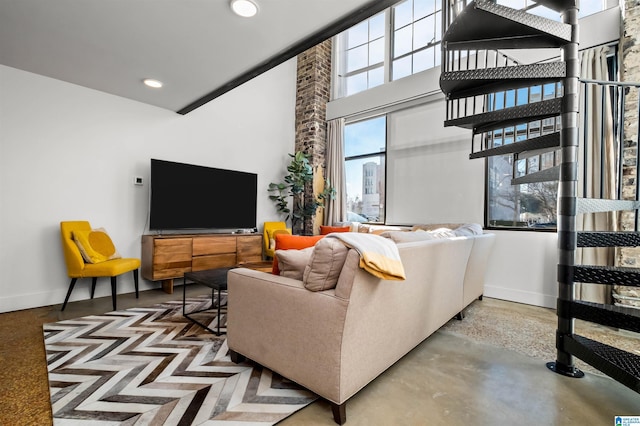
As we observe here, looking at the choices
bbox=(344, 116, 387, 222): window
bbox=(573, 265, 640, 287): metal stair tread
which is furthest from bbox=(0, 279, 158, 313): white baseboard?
bbox=(573, 265, 640, 287): metal stair tread

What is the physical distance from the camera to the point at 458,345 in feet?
7.13

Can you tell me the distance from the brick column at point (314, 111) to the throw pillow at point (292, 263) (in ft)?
12.0

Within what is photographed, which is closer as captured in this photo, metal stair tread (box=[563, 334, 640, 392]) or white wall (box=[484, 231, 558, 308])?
metal stair tread (box=[563, 334, 640, 392])

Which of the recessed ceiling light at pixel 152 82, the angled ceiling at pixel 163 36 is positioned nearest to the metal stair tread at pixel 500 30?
the angled ceiling at pixel 163 36

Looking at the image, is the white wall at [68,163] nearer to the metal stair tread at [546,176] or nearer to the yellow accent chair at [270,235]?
the yellow accent chair at [270,235]

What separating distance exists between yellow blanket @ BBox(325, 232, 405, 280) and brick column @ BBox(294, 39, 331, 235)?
3910 millimetres

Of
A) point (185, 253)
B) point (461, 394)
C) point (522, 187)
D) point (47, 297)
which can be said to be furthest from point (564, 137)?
point (47, 297)

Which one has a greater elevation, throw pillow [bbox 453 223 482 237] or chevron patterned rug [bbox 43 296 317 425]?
throw pillow [bbox 453 223 482 237]

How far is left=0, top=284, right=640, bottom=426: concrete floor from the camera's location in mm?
1381

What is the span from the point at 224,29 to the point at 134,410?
235 centimetres

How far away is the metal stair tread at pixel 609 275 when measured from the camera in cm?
171

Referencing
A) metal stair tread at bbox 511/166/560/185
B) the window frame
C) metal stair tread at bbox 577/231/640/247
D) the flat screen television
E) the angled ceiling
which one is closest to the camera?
the angled ceiling

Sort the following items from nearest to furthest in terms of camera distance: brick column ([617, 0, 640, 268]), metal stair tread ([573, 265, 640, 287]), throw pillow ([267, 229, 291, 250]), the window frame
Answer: metal stair tread ([573, 265, 640, 287]) → brick column ([617, 0, 640, 268]) → throw pillow ([267, 229, 291, 250]) → the window frame

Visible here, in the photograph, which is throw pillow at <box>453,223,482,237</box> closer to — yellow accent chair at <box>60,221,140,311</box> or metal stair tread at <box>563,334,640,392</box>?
metal stair tread at <box>563,334,640,392</box>
